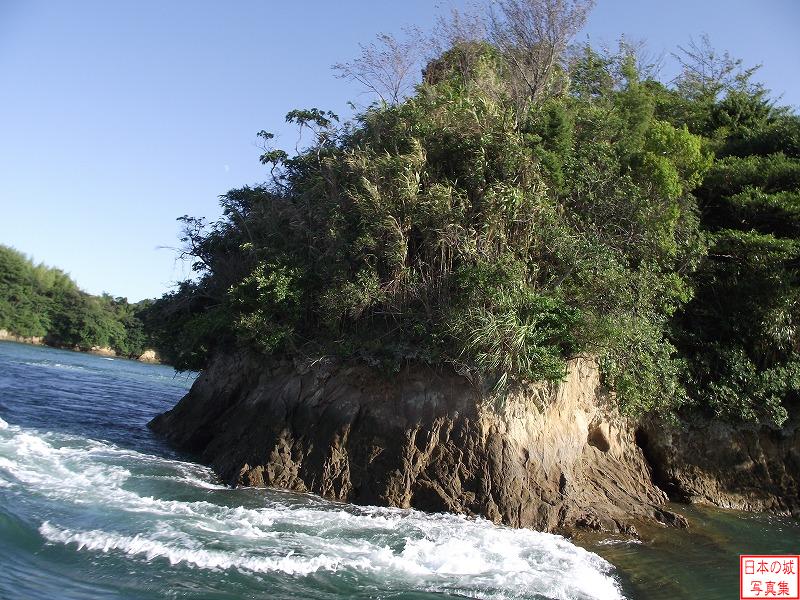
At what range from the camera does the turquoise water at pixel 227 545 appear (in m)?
6.93

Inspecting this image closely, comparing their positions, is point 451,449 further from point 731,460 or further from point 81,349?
point 81,349

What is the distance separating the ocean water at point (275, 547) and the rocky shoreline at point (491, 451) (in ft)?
2.03

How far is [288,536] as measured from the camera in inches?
342

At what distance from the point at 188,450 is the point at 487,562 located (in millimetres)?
9937

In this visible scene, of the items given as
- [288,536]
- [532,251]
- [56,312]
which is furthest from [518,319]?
[56,312]

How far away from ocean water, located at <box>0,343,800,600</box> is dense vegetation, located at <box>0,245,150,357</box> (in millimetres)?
49363

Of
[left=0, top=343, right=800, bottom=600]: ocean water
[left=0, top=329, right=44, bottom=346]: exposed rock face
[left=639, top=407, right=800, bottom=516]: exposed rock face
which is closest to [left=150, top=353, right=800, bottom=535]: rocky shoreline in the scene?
[left=639, top=407, right=800, bottom=516]: exposed rock face

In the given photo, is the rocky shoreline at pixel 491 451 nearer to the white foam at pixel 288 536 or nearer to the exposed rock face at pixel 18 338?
the white foam at pixel 288 536

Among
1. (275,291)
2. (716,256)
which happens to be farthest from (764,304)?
(275,291)

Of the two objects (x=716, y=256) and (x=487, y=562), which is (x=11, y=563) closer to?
(x=487, y=562)

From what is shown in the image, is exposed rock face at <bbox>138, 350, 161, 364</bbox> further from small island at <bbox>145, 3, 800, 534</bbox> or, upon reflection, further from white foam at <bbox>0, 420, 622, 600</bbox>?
white foam at <bbox>0, 420, 622, 600</bbox>

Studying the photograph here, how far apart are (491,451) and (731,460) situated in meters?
6.76

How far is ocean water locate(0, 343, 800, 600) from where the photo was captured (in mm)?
7008

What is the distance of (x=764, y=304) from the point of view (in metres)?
14.1
